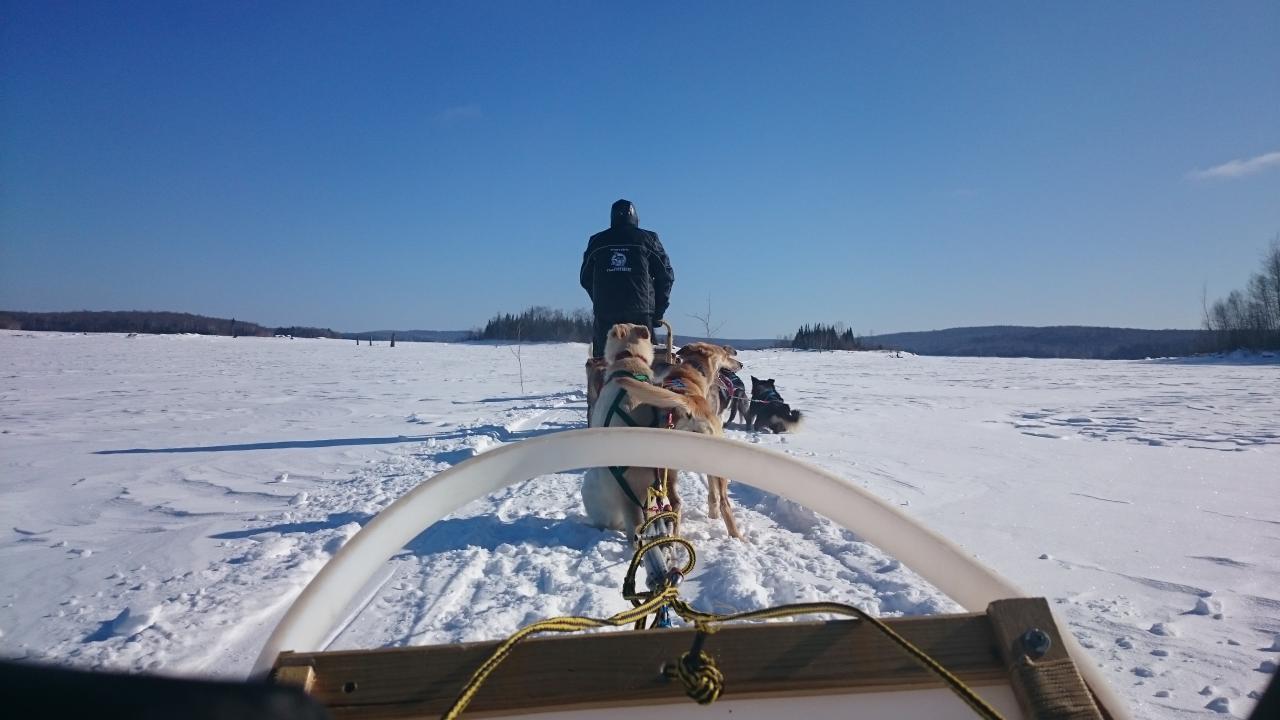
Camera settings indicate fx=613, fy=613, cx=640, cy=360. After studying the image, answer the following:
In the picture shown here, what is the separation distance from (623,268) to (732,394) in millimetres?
2080

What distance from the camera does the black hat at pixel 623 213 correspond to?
633cm

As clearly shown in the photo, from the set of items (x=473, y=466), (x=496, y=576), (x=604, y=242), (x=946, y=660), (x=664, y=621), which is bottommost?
(x=496, y=576)

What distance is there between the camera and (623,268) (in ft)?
20.1

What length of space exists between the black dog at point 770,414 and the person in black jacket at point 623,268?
207cm

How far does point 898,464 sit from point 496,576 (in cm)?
378

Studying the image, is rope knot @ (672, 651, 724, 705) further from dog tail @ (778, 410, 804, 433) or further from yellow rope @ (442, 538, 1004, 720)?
dog tail @ (778, 410, 804, 433)

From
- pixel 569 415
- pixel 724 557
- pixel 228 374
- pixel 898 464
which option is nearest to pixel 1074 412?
pixel 898 464

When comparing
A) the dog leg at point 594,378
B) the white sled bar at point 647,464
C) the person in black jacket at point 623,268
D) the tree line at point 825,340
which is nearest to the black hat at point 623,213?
the person in black jacket at point 623,268

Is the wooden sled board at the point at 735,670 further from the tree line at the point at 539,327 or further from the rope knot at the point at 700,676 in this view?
the tree line at the point at 539,327

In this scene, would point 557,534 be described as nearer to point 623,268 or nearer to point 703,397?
point 703,397

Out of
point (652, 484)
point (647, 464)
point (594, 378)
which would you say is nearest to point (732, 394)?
point (594, 378)

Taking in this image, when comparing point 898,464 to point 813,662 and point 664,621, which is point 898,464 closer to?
point 664,621

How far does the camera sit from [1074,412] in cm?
865

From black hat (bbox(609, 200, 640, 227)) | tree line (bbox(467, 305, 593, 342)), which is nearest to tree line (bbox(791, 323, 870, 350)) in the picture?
tree line (bbox(467, 305, 593, 342))
